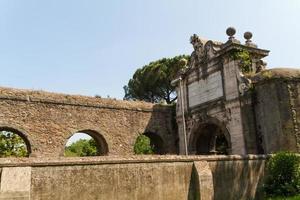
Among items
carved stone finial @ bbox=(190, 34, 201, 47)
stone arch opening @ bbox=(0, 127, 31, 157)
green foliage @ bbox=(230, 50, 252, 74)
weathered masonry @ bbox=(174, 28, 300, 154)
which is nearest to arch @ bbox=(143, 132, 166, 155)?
weathered masonry @ bbox=(174, 28, 300, 154)

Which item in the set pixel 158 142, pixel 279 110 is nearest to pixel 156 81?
pixel 158 142

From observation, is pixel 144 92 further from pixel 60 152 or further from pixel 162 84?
pixel 60 152

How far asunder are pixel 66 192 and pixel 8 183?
1.14 m

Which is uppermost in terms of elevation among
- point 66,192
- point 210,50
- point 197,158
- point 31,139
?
point 210,50

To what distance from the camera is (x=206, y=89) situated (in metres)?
16.3

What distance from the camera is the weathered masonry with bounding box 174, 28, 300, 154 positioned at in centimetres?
1227

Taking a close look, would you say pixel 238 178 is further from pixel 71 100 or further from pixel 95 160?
pixel 71 100

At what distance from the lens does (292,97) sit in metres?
12.4

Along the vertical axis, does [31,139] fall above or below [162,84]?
below

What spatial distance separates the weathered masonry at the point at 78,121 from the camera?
14461 mm

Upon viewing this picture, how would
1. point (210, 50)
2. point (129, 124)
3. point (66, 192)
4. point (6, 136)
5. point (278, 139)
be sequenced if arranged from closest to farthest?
point (66, 192)
point (278, 139)
point (210, 50)
point (129, 124)
point (6, 136)

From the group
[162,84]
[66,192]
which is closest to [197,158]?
[66,192]

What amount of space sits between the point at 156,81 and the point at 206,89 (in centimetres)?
A: 1528

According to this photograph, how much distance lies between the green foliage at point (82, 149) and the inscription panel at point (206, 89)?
473 inches
